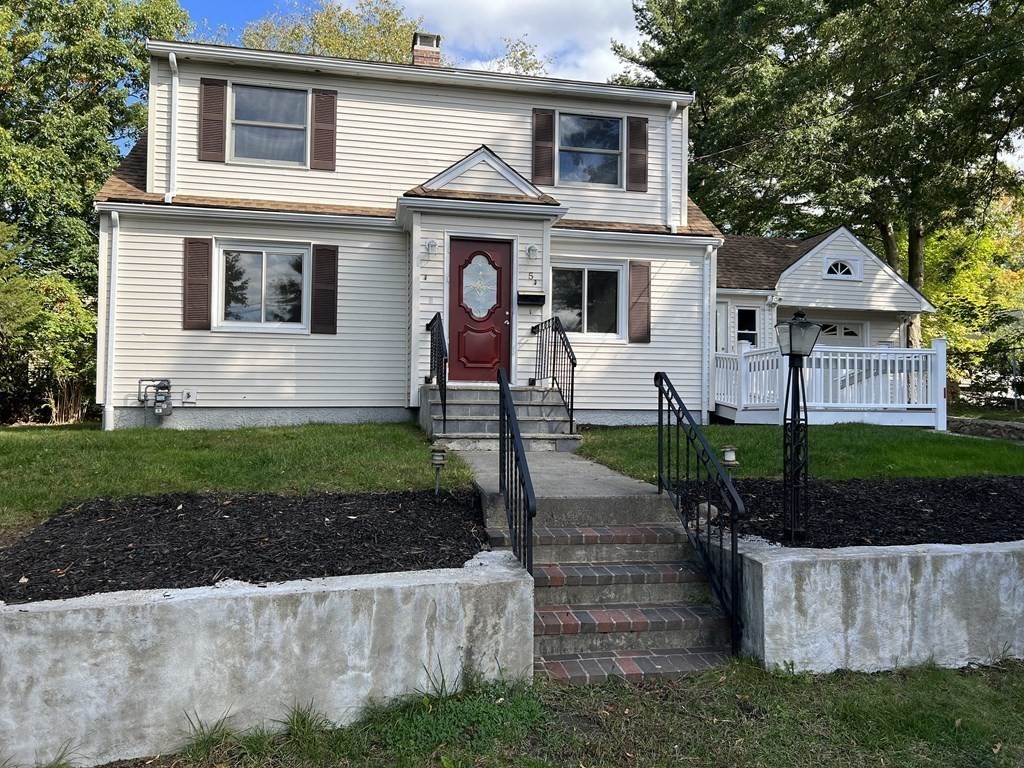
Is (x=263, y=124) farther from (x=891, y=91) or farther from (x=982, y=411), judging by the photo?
(x=982, y=411)

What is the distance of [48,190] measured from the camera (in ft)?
46.8

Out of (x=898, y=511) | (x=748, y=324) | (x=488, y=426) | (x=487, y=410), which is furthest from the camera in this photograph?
(x=748, y=324)

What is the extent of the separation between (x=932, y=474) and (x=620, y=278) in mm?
5610

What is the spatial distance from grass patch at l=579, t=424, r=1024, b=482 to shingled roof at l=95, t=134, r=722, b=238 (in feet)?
12.0

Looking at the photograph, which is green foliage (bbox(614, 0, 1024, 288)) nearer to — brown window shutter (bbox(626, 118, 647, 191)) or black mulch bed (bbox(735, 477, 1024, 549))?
brown window shutter (bbox(626, 118, 647, 191))

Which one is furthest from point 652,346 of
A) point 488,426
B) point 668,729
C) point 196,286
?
point 668,729

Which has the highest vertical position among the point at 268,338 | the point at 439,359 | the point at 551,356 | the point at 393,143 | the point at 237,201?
the point at 393,143

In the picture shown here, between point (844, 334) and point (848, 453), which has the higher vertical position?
point (844, 334)

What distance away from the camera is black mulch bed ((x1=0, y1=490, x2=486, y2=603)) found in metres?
3.37

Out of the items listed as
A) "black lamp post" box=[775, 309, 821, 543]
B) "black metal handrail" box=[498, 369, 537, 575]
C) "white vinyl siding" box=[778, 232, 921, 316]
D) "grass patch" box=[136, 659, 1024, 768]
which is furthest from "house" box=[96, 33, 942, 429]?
"grass patch" box=[136, 659, 1024, 768]

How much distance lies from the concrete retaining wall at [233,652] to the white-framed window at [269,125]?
858 centimetres

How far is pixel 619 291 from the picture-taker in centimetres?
1094

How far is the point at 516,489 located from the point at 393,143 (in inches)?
313

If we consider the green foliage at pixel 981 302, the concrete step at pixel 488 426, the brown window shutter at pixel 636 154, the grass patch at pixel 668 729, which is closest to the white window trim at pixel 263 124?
the concrete step at pixel 488 426
